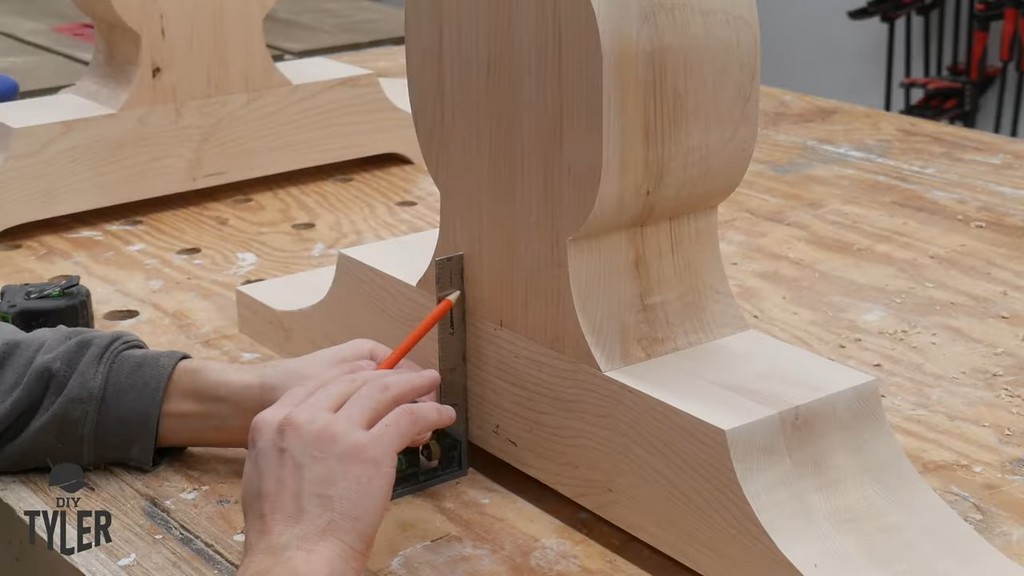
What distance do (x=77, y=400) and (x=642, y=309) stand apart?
1.53ft

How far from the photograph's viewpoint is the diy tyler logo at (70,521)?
0.92 meters

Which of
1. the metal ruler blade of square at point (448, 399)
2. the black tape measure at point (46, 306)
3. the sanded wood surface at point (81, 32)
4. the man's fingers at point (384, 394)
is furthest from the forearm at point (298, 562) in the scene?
the sanded wood surface at point (81, 32)

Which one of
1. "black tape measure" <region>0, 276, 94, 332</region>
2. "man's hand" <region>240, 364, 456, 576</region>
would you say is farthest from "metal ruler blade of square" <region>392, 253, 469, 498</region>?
"black tape measure" <region>0, 276, 94, 332</region>

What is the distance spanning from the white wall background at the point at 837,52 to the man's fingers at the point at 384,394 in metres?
2.32

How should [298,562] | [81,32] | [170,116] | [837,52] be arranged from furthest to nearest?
1. [837,52]
2. [81,32]
3. [170,116]
4. [298,562]

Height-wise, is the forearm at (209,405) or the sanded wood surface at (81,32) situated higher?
the sanded wood surface at (81,32)

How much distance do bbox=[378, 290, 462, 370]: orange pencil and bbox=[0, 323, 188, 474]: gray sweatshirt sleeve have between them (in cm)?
20

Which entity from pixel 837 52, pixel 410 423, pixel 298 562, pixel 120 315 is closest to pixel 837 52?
pixel 837 52

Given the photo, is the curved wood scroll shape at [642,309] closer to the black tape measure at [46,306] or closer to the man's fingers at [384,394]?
the man's fingers at [384,394]

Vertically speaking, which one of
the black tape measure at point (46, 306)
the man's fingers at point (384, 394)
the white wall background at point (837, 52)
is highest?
the man's fingers at point (384, 394)

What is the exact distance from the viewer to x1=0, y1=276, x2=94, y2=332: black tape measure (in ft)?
3.92

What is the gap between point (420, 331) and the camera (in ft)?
3.20

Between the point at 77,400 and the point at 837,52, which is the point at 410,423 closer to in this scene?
the point at 77,400

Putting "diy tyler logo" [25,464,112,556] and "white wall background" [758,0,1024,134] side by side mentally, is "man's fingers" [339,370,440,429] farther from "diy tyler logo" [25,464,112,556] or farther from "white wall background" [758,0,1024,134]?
"white wall background" [758,0,1024,134]
